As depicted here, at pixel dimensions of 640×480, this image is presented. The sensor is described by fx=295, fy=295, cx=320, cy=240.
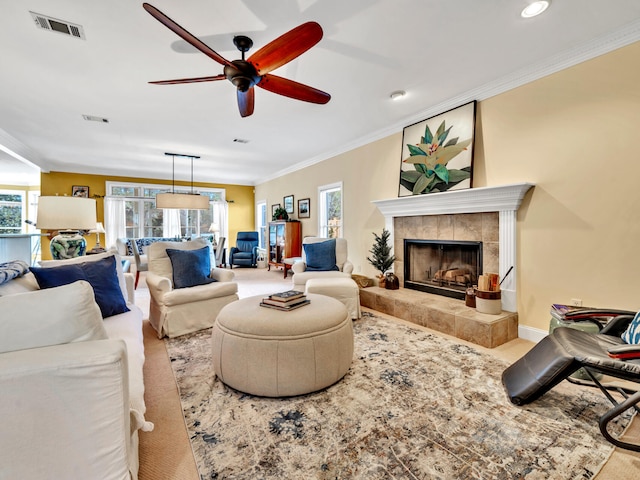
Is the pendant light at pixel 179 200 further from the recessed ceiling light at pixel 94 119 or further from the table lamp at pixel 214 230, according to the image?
the table lamp at pixel 214 230

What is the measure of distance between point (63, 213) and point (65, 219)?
0.06 meters

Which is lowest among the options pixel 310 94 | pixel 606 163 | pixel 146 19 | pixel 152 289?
pixel 152 289

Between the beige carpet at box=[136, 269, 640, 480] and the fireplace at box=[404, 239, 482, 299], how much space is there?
3.19ft

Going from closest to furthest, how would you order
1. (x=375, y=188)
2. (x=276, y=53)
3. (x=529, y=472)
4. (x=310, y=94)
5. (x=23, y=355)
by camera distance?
1. (x=23, y=355)
2. (x=529, y=472)
3. (x=276, y=53)
4. (x=310, y=94)
5. (x=375, y=188)

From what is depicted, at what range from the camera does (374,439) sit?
5.01 feet

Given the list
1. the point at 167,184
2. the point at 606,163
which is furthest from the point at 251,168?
the point at 606,163

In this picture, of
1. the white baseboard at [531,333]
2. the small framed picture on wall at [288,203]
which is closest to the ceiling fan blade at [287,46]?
the white baseboard at [531,333]

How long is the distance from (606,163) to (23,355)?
3.74 m

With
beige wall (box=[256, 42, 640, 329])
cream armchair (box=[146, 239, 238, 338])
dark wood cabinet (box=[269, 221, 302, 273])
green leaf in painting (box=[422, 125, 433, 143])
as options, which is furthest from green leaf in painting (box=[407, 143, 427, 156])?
dark wood cabinet (box=[269, 221, 302, 273])

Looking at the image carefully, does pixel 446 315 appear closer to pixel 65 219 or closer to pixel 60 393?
pixel 60 393

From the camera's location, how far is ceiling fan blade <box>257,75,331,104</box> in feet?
7.04

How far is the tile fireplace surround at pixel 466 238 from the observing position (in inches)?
112

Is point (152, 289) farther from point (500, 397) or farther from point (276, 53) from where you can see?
point (500, 397)

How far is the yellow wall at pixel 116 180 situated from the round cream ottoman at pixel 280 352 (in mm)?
7098
